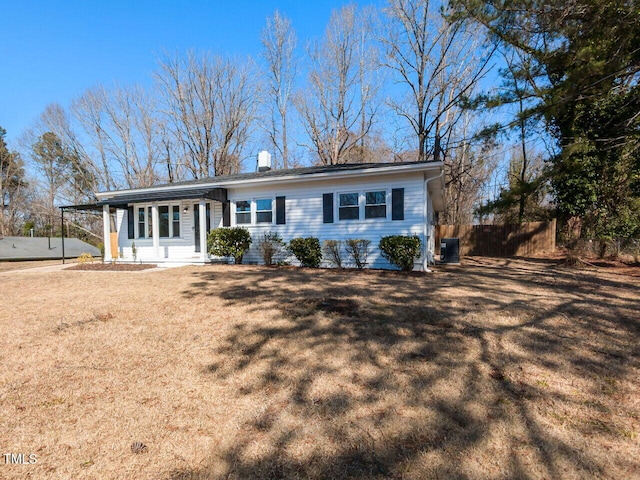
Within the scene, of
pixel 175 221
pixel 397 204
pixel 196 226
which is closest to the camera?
pixel 397 204

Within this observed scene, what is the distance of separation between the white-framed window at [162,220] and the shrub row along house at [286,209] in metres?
0.04

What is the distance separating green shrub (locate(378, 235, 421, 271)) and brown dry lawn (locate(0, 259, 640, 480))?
13.0 ft

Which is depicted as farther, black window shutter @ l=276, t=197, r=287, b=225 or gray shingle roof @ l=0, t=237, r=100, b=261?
gray shingle roof @ l=0, t=237, r=100, b=261

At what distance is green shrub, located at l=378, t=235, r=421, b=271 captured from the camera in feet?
30.4

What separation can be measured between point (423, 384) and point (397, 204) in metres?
7.74

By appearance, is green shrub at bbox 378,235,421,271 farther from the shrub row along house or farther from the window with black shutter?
the window with black shutter

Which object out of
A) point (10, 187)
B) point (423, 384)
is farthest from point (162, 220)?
point (10, 187)

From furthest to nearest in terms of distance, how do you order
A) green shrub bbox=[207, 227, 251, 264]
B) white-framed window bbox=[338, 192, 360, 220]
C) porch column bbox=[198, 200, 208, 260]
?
porch column bbox=[198, 200, 208, 260]
green shrub bbox=[207, 227, 251, 264]
white-framed window bbox=[338, 192, 360, 220]

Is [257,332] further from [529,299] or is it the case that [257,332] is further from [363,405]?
[529,299]

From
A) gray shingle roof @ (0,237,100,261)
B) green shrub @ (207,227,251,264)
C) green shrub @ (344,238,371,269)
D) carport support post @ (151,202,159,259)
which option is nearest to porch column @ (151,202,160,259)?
carport support post @ (151,202,159,259)

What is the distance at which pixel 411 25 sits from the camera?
65.6 feet

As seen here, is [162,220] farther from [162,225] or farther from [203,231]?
[203,231]

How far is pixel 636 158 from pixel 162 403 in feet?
56.4

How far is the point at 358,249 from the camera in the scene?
33.3 ft
